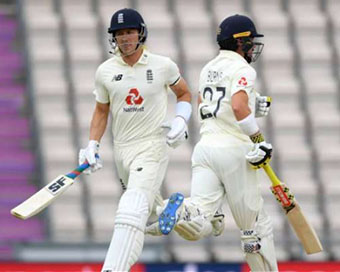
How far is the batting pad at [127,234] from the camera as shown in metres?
6.70

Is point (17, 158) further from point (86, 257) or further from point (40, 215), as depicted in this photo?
point (86, 257)

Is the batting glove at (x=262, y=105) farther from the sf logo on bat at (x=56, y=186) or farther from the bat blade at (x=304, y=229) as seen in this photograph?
the sf logo on bat at (x=56, y=186)

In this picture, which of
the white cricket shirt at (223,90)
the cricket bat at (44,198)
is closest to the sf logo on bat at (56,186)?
the cricket bat at (44,198)

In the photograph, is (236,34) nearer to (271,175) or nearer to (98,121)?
(271,175)

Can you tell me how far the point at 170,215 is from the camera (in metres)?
6.88

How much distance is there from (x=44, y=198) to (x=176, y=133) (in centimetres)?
83

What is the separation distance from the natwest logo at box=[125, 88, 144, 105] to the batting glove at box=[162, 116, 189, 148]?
21cm

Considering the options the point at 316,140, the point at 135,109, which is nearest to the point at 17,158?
the point at 316,140

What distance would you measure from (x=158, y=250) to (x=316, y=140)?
8.52 ft

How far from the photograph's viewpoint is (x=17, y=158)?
10750 millimetres

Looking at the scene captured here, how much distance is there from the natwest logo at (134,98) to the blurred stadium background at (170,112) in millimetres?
2437

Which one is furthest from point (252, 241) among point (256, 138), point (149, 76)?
point (149, 76)

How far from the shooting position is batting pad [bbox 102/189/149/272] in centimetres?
670

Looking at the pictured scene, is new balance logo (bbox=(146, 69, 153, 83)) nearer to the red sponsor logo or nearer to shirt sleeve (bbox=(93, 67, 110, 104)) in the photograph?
shirt sleeve (bbox=(93, 67, 110, 104))
